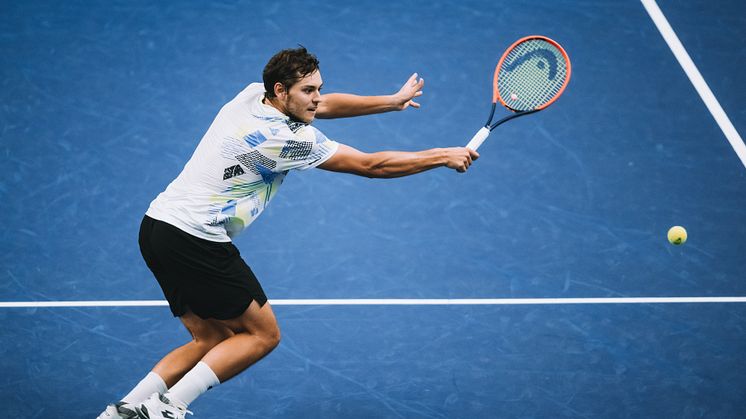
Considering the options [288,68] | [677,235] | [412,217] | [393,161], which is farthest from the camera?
[412,217]

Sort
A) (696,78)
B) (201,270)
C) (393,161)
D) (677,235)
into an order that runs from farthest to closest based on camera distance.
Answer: (696,78) → (677,235) → (393,161) → (201,270)

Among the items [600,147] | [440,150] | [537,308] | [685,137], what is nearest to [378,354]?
[537,308]

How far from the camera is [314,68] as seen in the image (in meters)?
4.59

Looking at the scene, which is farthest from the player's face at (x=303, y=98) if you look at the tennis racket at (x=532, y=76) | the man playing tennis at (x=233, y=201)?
the tennis racket at (x=532, y=76)

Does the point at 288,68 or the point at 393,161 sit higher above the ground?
the point at 288,68

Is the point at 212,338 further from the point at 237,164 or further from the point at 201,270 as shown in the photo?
the point at 237,164

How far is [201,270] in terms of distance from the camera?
460 cm

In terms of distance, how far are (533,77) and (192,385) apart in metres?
2.70

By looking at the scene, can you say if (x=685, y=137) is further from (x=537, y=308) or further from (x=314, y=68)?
(x=314, y=68)

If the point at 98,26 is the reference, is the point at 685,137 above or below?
below

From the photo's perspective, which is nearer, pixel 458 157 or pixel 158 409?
pixel 158 409

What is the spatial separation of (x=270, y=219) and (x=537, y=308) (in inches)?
76.5

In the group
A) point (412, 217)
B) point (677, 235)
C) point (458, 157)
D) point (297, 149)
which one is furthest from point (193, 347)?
point (677, 235)

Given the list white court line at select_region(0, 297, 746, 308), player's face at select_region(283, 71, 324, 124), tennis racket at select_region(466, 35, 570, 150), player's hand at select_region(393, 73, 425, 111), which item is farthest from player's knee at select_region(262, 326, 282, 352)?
tennis racket at select_region(466, 35, 570, 150)
